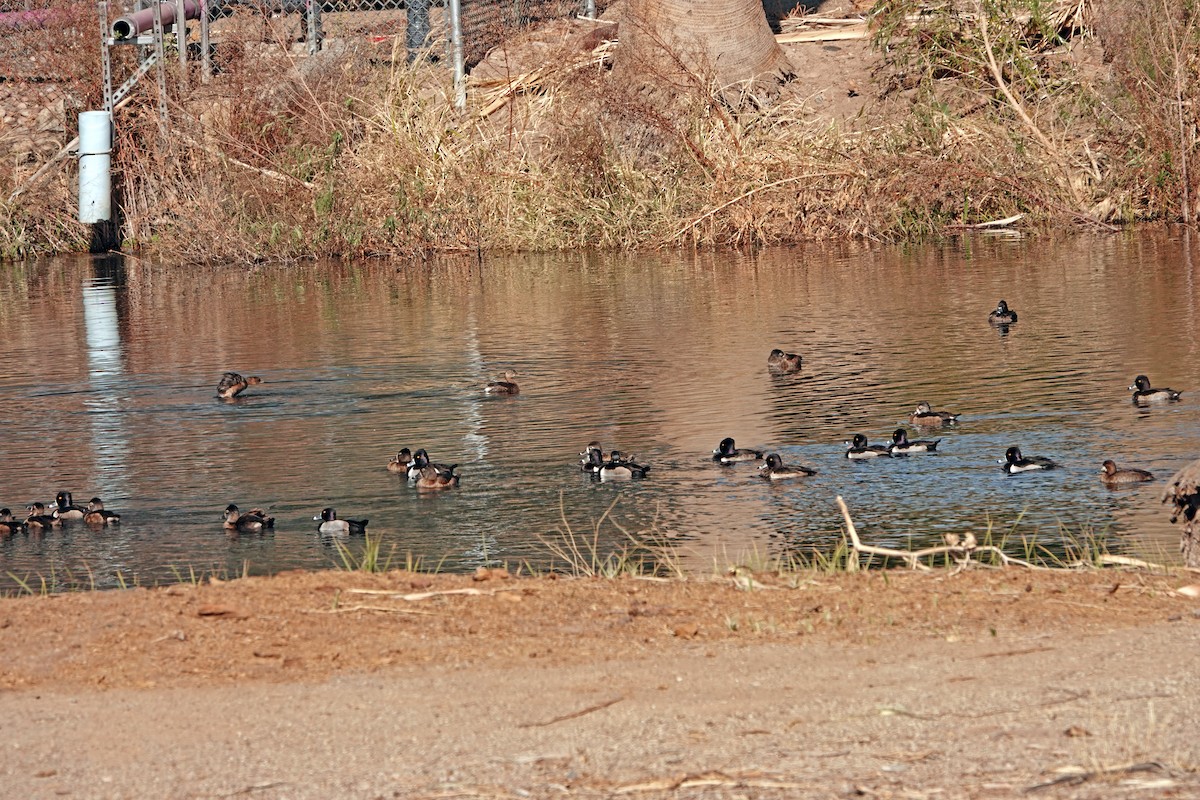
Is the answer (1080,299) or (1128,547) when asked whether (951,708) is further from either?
(1080,299)

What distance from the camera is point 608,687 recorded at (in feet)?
21.8

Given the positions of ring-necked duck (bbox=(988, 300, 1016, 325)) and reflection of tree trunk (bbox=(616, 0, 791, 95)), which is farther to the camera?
reflection of tree trunk (bbox=(616, 0, 791, 95))

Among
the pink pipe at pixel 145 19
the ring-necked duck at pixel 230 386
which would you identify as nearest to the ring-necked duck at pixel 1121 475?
the ring-necked duck at pixel 230 386

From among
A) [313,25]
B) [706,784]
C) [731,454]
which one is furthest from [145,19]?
[706,784]

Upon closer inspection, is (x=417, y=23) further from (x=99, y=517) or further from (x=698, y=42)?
(x=99, y=517)

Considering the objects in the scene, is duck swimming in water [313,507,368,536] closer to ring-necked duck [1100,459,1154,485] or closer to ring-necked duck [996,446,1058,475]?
ring-necked duck [996,446,1058,475]

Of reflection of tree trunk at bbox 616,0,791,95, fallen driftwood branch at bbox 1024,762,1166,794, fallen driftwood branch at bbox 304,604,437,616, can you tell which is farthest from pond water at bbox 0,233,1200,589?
reflection of tree trunk at bbox 616,0,791,95

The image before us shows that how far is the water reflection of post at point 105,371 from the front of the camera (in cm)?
1403

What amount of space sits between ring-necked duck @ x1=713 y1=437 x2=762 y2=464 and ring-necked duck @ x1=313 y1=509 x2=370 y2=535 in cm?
268

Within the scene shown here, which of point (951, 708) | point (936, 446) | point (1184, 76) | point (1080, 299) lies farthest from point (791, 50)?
point (951, 708)

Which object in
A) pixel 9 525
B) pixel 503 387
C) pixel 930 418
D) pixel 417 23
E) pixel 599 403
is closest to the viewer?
pixel 9 525

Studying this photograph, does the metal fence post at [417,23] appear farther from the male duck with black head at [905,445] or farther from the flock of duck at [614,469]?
the male duck with black head at [905,445]

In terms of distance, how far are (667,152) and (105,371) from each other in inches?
558

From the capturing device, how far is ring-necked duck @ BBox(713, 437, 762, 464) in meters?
12.6
